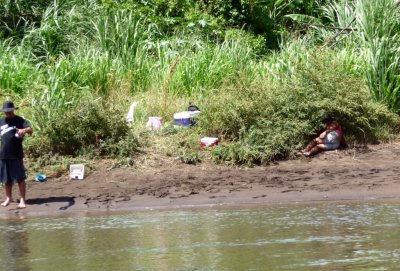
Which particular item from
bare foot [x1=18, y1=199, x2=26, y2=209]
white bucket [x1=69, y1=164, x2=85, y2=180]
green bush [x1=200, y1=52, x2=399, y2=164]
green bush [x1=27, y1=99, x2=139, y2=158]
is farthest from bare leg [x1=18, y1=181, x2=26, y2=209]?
green bush [x1=200, y1=52, x2=399, y2=164]

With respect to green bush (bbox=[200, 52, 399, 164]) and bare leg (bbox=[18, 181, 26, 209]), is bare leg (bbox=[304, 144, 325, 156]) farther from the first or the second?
bare leg (bbox=[18, 181, 26, 209])

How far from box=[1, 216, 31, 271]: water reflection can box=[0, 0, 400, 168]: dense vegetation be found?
106 inches

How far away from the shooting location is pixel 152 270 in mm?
7633

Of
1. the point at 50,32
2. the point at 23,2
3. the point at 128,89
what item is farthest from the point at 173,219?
the point at 23,2

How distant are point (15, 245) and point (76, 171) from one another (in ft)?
11.5

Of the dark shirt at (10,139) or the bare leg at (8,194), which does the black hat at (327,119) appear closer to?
the dark shirt at (10,139)

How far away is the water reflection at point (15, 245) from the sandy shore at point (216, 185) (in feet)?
2.42

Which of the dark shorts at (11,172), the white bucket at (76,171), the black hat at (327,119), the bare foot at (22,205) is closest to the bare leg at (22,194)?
the bare foot at (22,205)

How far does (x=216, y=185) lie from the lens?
12117 millimetres

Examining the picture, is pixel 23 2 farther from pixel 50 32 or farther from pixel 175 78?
pixel 175 78

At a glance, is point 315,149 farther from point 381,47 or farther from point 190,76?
point 190,76

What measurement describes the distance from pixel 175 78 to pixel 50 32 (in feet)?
11.6

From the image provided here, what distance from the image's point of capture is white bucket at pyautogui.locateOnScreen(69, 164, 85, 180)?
1248 centimetres

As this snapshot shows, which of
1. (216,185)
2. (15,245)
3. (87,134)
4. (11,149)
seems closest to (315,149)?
(216,185)
